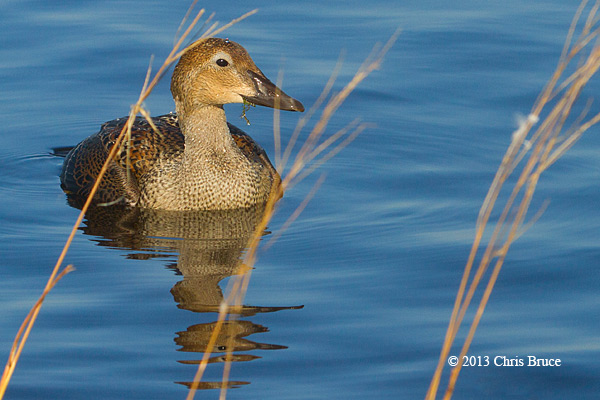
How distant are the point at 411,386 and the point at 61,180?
4.43 metres

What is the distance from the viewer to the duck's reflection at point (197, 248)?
5.33 m

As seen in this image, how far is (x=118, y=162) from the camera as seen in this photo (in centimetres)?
807

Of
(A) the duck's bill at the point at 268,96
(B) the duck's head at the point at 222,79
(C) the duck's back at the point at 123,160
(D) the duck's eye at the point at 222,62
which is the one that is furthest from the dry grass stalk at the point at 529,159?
(C) the duck's back at the point at 123,160

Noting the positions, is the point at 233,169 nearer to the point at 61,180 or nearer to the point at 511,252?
the point at 61,180

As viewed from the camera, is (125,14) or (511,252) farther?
(125,14)

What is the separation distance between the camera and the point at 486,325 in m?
5.59

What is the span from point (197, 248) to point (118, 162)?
1527 mm

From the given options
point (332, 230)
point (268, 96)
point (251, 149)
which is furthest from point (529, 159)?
point (251, 149)

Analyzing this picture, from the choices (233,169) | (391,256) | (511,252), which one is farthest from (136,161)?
(511,252)

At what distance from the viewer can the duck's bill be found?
7.14 meters

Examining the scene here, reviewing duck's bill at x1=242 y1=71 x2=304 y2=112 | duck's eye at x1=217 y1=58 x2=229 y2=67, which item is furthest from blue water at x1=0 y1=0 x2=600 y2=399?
duck's eye at x1=217 y1=58 x2=229 y2=67

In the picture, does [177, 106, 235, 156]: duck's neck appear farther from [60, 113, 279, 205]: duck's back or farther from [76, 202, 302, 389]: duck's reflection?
[76, 202, 302, 389]: duck's reflection

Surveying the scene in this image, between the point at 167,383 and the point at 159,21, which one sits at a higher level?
the point at 159,21

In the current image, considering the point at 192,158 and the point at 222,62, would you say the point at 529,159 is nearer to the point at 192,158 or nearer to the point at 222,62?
the point at 222,62
